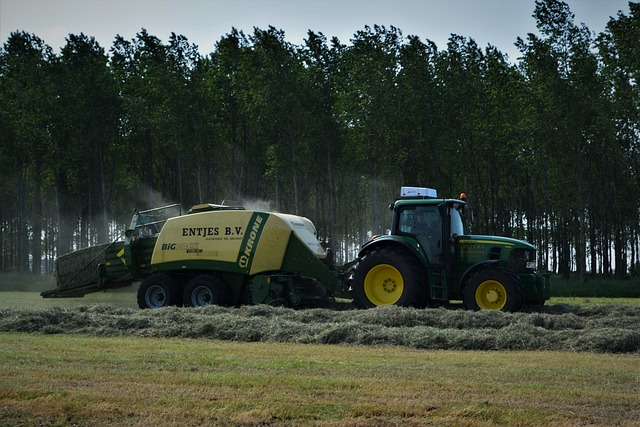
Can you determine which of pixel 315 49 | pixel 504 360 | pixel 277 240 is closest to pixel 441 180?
pixel 315 49

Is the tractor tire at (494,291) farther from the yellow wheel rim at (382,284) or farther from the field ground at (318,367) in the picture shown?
the yellow wheel rim at (382,284)

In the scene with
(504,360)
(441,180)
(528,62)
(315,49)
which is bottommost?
(504,360)

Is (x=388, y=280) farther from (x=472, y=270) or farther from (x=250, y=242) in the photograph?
(x=250, y=242)

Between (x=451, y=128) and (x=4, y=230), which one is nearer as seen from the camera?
(x=451, y=128)

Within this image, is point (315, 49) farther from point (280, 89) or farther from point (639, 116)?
point (639, 116)

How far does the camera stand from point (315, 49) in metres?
46.8

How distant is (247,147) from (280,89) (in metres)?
8.02

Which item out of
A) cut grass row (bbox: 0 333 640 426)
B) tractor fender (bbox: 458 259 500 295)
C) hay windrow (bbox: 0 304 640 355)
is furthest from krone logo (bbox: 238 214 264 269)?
cut grass row (bbox: 0 333 640 426)

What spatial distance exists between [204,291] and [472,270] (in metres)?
7.40

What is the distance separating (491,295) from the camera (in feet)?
57.3

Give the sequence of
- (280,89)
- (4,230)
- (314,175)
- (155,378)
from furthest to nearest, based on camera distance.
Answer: (4,230)
(314,175)
(280,89)
(155,378)

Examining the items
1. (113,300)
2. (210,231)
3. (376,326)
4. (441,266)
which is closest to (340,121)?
(113,300)

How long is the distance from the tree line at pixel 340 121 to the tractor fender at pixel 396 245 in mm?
16713

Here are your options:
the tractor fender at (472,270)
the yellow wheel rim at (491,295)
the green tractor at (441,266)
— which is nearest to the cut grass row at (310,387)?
the yellow wheel rim at (491,295)
